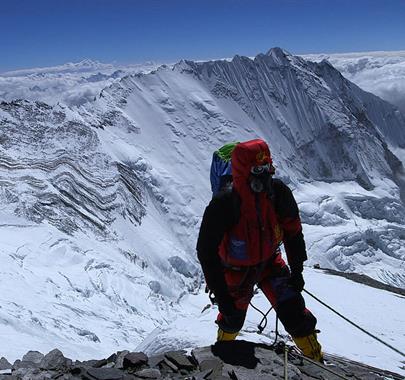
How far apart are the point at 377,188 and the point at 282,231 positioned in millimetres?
114850

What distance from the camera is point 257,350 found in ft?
21.2

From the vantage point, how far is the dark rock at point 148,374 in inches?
225

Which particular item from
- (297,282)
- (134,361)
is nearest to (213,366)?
(134,361)

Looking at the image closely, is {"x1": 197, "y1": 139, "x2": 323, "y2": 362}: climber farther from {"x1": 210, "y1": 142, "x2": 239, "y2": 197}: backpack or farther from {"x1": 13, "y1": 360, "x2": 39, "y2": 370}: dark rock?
{"x1": 13, "y1": 360, "x2": 39, "y2": 370}: dark rock

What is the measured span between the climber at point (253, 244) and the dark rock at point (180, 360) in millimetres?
662

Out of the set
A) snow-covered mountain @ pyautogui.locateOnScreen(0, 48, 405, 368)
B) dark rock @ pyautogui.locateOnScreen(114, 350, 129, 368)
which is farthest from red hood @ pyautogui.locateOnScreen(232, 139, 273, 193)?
snow-covered mountain @ pyautogui.locateOnScreen(0, 48, 405, 368)

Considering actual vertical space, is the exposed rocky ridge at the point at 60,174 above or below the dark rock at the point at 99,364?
above

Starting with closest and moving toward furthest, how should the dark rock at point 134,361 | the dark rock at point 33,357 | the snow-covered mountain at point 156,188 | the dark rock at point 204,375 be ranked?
the dark rock at point 204,375
the dark rock at point 134,361
the dark rock at point 33,357
the snow-covered mountain at point 156,188

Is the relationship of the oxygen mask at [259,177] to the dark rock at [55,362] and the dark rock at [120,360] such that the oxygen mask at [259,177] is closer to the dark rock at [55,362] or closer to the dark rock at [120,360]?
the dark rock at [120,360]

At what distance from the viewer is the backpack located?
601 cm

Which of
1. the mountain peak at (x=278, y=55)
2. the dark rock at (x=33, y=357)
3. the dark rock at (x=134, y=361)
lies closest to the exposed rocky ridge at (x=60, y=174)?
the dark rock at (x=33, y=357)

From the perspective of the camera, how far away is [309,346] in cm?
620

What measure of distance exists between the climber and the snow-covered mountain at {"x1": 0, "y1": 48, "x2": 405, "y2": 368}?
420cm

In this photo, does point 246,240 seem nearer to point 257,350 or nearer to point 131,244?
point 257,350
